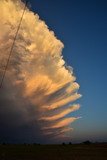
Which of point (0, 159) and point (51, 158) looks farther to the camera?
point (51, 158)

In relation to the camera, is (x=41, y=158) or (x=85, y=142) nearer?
(x=41, y=158)

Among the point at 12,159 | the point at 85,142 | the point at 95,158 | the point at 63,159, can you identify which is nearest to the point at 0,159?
the point at 12,159

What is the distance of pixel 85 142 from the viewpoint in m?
100

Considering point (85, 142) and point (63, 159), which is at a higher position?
point (85, 142)

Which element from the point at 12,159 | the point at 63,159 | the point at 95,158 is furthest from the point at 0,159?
the point at 95,158

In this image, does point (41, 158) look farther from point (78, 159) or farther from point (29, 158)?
point (78, 159)

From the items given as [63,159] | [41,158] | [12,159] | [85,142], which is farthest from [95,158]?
[85,142]

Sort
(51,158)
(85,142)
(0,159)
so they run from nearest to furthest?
1. (0,159)
2. (51,158)
3. (85,142)

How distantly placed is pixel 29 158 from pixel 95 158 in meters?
10.6

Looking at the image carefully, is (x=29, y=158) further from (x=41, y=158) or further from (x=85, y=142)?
(x=85, y=142)

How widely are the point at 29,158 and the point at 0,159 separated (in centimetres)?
562

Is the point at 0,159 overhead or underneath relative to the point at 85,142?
underneath

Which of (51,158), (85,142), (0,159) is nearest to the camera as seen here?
(0,159)

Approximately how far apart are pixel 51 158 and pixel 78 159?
4743 millimetres
